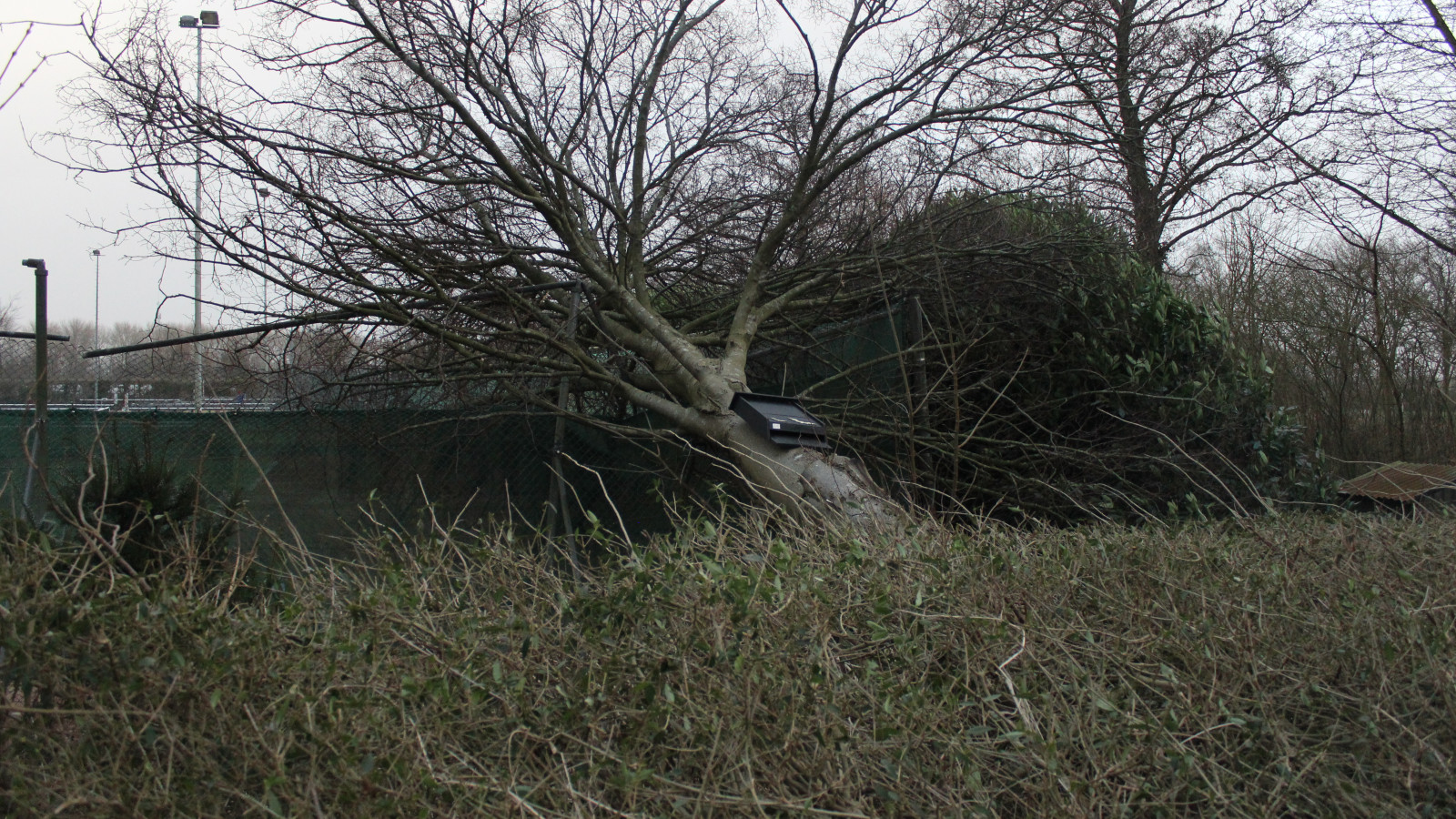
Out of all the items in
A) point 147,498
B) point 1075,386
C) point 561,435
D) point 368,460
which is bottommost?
point 147,498

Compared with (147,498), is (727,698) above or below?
below

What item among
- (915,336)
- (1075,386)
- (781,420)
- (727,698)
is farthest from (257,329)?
(1075,386)

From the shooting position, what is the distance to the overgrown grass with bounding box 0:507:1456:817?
2180 millimetres

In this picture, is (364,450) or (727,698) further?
(364,450)

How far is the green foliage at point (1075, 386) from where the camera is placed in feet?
21.3

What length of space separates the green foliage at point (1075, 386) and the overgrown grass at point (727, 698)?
3.24 m

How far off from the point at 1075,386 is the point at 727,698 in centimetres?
567

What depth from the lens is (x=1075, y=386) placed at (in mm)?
7340

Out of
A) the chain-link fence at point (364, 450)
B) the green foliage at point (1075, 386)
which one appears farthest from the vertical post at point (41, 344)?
the green foliage at point (1075, 386)

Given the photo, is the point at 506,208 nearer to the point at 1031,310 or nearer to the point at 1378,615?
the point at 1031,310

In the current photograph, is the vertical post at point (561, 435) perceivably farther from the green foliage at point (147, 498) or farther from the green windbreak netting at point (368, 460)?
the green foliage at point (147, 498)

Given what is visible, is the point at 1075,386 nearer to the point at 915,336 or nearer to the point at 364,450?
the point at 915,336

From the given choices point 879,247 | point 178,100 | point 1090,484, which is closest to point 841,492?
point 1090,484

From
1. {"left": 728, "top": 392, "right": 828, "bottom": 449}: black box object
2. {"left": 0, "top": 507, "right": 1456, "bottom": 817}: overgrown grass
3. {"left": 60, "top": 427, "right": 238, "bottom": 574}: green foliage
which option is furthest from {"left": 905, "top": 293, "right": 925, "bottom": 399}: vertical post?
{"left": 60, "top": 427, "right": 238, "bottom": 574}: green foliage
